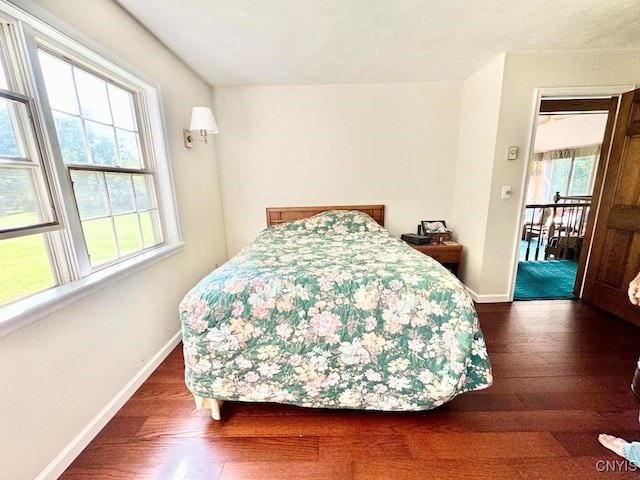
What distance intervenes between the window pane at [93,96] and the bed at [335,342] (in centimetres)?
122

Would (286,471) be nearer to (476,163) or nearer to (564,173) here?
(476,163)

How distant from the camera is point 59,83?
1.29 meters

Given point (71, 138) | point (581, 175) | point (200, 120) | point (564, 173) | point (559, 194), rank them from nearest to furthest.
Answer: point (71, 138) → point (200, 120) → point (559, 194) → point (581, 175) → point (564, 173)

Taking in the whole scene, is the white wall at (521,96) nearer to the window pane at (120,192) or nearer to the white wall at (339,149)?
the white wall at (339,149)

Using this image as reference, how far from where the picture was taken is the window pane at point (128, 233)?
1647 millimetres

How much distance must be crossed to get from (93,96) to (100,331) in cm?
136

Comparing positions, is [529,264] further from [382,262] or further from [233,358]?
[233,358]

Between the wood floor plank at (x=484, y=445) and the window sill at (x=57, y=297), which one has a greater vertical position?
the window sill at (x=57, y=297)

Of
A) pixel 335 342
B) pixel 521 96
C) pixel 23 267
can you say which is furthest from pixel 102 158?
pixel 521 96

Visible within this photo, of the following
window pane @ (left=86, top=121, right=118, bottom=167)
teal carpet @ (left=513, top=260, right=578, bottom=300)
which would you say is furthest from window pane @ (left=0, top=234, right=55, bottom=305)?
teal carpet @ (left=513, top=260, right=578, bottom=300)

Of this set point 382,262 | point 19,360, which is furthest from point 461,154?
point 19,360

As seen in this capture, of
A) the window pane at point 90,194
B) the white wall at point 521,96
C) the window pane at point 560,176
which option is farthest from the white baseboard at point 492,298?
the window pane at point 560,176

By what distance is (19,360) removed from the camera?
0.99 metres

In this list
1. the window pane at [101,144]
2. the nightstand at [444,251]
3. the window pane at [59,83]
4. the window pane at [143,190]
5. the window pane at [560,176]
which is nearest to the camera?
the window pane at [59,83]
